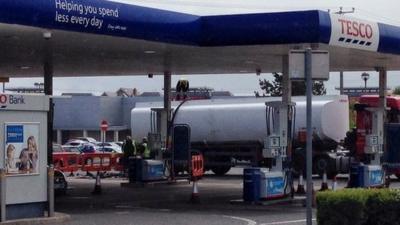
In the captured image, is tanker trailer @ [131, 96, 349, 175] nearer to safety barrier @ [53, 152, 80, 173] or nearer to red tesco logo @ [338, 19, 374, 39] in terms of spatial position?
safety barrier @ [53, 152, 80, 173]

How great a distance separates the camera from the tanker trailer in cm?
4066

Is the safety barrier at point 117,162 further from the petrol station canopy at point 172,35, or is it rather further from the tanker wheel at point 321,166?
the petrol station canopy at point 172,35

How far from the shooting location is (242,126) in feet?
138

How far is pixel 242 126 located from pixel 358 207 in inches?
1067

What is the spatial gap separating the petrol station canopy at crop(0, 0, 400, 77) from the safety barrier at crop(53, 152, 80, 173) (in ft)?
19.9

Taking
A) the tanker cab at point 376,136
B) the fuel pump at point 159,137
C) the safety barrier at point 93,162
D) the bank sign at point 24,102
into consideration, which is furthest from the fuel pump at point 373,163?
the bank sign at point 24,102

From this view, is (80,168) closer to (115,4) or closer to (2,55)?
(2,55)

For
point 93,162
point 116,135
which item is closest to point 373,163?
point 93,162

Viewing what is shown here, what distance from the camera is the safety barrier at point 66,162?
3500cm

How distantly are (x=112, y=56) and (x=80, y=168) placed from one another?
884cm

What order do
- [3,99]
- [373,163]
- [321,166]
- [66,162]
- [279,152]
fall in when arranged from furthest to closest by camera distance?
1. [321,166]
2. [66,162]
3. [373,163]
4. [279,152]
5. [3,99]

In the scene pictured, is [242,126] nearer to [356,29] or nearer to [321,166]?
[321,166]

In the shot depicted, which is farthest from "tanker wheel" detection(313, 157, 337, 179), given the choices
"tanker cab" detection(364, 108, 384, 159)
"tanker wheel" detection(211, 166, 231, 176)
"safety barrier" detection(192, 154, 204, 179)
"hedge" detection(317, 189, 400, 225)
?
"hedge" detection(317, 189, 400, 225)

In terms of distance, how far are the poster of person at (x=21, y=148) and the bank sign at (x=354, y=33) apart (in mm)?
7943
